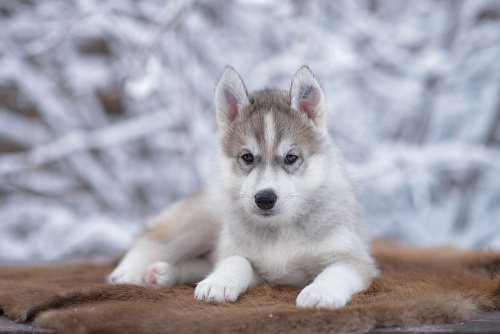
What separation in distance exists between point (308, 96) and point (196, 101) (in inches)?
80.8

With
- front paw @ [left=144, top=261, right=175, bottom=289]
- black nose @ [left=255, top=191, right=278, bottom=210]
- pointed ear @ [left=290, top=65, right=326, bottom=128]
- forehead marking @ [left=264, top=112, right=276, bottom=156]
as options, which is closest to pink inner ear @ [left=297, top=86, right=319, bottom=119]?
pointed ear @ [left=290, top=65, right=326, bottom=128]

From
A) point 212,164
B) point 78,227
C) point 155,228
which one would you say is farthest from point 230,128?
point 78,227

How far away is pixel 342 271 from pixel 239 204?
56cm

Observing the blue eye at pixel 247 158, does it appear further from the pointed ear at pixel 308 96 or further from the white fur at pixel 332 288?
the white fur at pixel 332 288

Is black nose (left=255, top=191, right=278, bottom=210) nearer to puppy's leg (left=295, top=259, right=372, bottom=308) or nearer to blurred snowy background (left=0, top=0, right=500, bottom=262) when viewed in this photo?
puppy's leg (left=295, top=259, right=372, bottom=308)

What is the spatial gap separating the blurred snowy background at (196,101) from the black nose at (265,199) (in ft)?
7.13

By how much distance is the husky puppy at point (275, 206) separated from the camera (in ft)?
5.95

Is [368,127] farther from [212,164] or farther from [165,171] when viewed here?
[212,164]

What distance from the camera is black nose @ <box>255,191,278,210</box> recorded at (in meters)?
1.75

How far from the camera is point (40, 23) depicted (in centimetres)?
401

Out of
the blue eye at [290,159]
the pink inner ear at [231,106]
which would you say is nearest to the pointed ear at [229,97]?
the pink inner ear at [231,106]

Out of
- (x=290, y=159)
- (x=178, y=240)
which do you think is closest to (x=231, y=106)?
(x=290, y=159)

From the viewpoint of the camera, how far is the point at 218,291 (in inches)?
63.8

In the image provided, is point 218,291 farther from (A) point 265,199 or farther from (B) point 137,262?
(B) point 137,262
